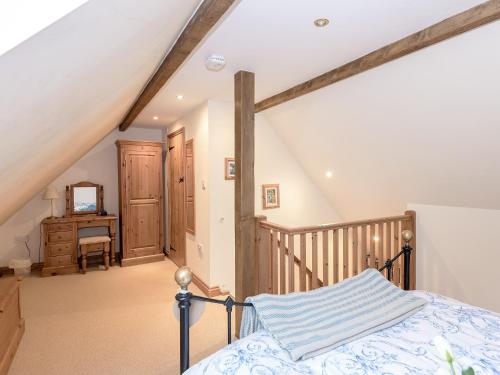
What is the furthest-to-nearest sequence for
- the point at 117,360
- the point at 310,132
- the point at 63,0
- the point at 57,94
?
the point at 310,132 → the point at 117,360 → the point at 57,94 → the point at 63,0

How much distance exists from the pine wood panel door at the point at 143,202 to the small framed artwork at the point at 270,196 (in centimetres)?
211

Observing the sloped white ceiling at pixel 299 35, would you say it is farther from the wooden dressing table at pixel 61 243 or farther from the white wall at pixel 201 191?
the wooden dressing table at pixel 61 243

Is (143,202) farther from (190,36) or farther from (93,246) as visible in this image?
(190,36)

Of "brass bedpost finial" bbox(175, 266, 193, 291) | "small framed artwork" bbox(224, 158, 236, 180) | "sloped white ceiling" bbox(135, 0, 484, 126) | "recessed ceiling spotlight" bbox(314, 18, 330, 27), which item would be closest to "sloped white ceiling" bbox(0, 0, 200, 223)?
"sloped white ceiling" bbox(135, 0, 484, 126)

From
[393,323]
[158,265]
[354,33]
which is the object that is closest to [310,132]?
[354,33]

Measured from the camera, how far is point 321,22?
6.28 ft

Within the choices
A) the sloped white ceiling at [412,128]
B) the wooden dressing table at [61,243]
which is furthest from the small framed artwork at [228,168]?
the wooden dressing table at [61,243]

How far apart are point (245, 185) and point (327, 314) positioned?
54.9 inches

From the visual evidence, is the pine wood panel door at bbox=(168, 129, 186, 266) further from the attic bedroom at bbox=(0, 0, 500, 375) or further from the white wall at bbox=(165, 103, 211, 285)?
the white wall at bbox=(165, 103, 211, 285)

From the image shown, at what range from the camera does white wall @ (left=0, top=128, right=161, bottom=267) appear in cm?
470

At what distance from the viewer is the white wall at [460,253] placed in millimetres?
2910

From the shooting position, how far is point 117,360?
2471mm

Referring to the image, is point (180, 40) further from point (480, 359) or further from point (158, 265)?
point (158, 265)

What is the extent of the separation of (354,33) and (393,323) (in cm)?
185
